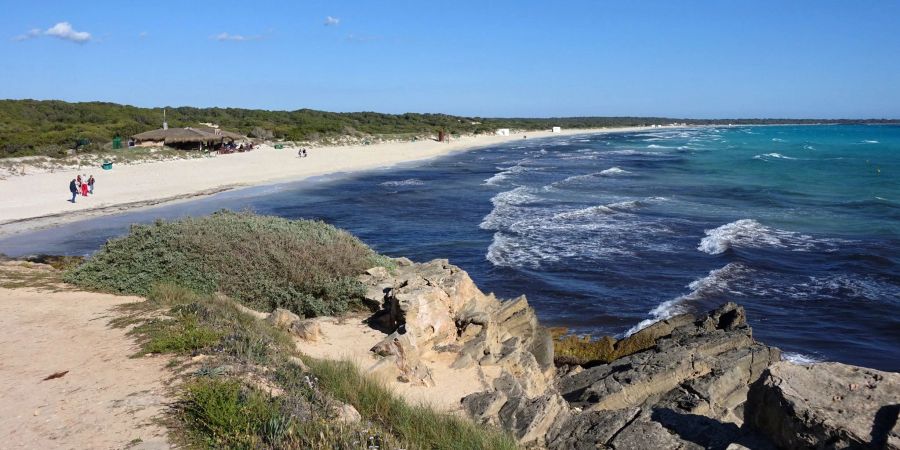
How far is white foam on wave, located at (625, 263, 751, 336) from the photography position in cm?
1455

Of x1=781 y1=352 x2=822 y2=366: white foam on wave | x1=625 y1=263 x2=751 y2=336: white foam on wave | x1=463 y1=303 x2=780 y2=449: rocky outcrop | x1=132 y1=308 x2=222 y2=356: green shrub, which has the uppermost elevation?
x1=132 y1=308 x2=222 y2=356: green shrub

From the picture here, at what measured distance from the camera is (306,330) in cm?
935

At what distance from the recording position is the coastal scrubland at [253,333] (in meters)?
5.34

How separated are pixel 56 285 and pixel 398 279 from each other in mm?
6178

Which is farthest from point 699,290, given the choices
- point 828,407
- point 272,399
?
point 272,399

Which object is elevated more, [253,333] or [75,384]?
[253,333]

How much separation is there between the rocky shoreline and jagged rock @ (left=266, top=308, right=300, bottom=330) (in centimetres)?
131

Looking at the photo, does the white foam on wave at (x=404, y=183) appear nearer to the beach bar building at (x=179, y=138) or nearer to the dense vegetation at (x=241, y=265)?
the beach bar building at (x=179, y=138)

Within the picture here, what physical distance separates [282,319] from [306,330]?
605mm

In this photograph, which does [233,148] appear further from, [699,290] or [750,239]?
[699,290]

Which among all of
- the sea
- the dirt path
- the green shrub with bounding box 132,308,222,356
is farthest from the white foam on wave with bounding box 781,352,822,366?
the dirt path

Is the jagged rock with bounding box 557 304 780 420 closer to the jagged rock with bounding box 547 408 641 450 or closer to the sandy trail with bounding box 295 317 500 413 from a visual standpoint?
the jagged rock with bounding box 547 408 641 450

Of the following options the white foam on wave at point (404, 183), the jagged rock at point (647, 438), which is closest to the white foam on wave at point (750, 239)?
the jagged rock at point (647, 438)

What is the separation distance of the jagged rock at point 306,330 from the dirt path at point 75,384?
223 centimetres
